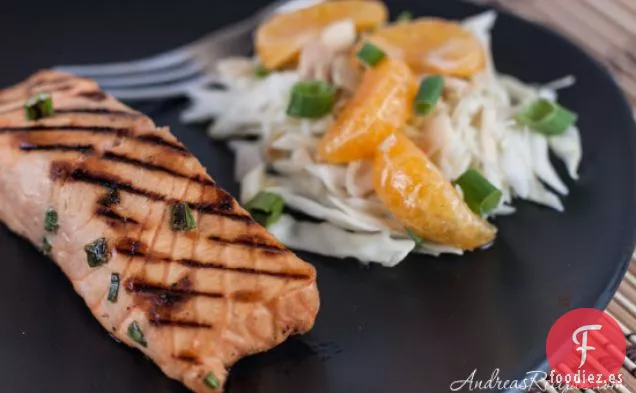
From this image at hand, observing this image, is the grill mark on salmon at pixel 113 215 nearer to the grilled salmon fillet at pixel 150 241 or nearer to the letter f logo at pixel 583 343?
the grilled salmon fillet at pixel 150 241

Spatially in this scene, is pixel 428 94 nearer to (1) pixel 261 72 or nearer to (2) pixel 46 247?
(1) pixel 261 72

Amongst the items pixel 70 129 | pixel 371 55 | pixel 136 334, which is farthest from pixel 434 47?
pixel 136 334

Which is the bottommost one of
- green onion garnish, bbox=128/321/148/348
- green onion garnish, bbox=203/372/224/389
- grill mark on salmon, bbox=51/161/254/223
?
green onion garnish, bbox=128/321/148/348

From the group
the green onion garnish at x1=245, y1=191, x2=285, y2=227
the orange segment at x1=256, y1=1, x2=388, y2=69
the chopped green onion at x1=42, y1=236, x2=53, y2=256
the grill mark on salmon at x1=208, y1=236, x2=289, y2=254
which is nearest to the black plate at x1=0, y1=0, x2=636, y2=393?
the chopped green onion at x1=42, y1=236, x2=53, y2=256

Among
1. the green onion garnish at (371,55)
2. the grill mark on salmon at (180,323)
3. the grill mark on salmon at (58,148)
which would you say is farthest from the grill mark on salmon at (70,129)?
the green onion garnish at (371,55)

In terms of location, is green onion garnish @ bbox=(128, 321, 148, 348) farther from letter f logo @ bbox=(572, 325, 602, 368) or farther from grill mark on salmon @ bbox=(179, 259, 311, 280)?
letter f logo @ bbox=(572, 325, 602, 368)

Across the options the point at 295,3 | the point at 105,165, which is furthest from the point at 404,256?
the point at 295,3

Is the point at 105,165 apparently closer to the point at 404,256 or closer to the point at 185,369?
the point at 185,369
